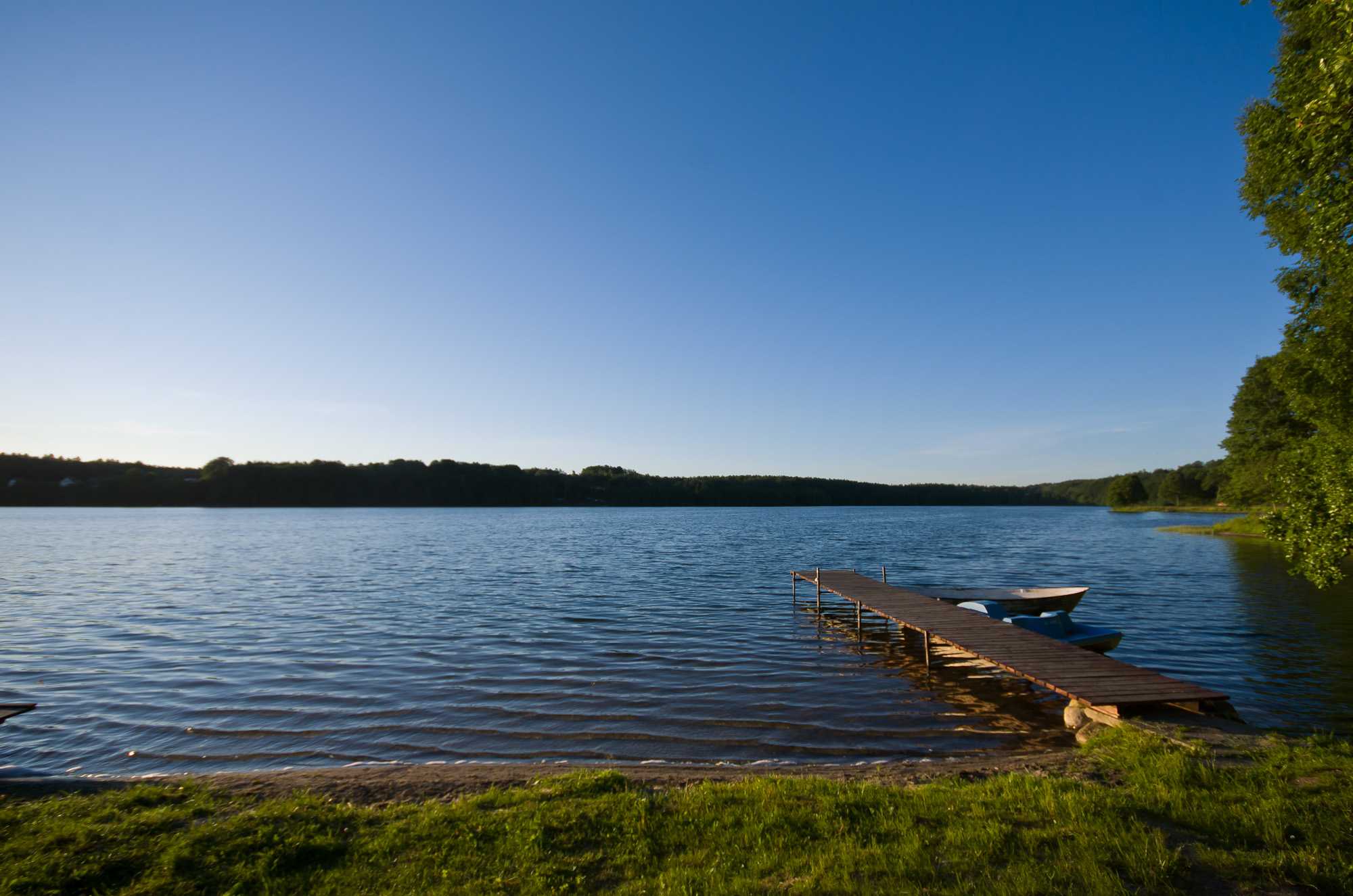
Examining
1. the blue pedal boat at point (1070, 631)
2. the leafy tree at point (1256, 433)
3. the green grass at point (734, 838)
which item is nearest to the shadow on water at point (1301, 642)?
the blue pedal boat at point (1070, 631)

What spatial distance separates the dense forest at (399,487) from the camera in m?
121

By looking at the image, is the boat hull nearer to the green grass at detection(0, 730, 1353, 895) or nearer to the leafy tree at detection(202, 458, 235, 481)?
the green grass at detection(0, 730, 1353, 895)

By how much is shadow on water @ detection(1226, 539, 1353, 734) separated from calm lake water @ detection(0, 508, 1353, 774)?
0.33 feet

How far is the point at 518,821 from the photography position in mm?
6613

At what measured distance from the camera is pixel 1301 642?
18.6 metres

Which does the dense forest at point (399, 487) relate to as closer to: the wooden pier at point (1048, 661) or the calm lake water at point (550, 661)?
the calm lake water at point (550, 661)

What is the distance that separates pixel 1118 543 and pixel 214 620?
64.4m

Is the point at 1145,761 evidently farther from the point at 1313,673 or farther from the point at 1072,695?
the point at 1313,673

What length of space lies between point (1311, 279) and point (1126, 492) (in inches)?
5447

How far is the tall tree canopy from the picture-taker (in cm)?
880

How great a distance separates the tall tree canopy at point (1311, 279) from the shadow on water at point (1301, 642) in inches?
117

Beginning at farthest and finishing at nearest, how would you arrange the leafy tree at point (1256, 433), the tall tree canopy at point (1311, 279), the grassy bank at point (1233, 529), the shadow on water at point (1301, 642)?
the grassy bank at point (1233, 529) → the leafy tree at point (1256, 433) → the shadow on water at point (1301, 642) → the tall tree canopy at point (1311, 279)

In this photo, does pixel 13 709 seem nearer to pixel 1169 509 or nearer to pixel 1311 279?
pixel 1311 279

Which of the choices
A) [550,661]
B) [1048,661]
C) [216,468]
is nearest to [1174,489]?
[1048,661]
